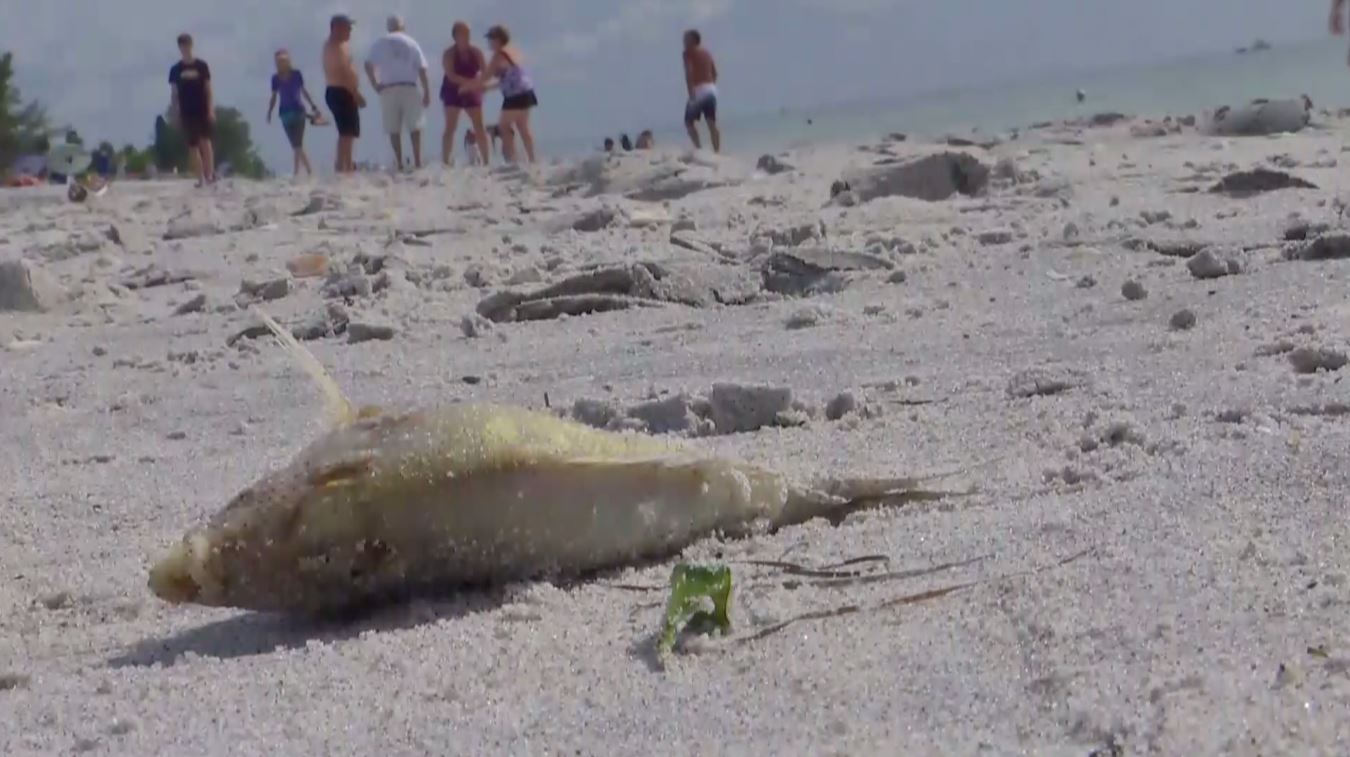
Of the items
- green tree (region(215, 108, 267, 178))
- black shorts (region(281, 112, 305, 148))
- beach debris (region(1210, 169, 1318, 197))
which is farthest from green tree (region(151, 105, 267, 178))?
beach debris (region(1210, 169, 1318, 197))

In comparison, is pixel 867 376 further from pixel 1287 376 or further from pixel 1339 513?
pixel 1339 513

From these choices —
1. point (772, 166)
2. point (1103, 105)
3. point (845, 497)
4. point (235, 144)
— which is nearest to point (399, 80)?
point (772, 166)

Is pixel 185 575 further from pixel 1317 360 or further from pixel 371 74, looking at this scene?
pixel 371 74

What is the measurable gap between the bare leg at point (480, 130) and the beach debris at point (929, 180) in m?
6.36

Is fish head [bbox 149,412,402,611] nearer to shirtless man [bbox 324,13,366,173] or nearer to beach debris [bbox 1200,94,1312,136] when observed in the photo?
beach debris [bbox 1200,94,1312,136]

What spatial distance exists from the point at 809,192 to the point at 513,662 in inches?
269

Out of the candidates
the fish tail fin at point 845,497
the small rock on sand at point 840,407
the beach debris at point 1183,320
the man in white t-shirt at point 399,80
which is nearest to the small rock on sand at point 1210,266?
the beach debris at point 1183,320

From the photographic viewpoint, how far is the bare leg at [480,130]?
1319cm

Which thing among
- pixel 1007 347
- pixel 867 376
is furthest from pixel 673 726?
pixel 1007 347

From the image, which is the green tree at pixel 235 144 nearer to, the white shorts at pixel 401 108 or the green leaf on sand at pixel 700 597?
the white shorts at pixel 401 108

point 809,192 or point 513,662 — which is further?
point 809,192

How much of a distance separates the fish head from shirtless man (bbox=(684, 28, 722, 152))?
464 inches

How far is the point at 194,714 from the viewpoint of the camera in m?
1.58

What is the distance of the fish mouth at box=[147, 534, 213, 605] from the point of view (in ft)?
6.31
